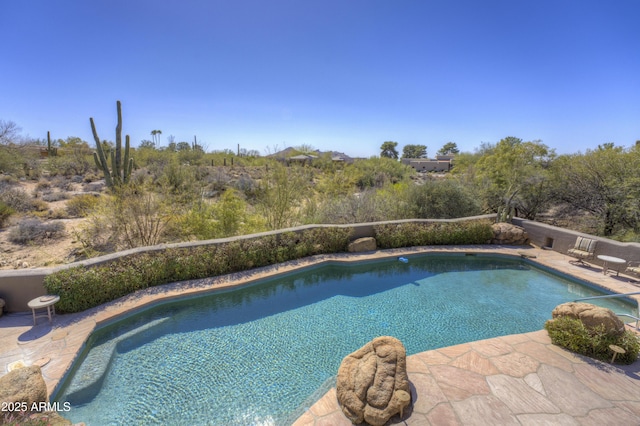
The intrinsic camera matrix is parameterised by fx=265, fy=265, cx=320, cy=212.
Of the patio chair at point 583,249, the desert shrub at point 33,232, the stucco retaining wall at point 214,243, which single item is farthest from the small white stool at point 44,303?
the patio chair at point 583,249

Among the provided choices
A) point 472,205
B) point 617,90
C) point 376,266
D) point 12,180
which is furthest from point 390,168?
point 12,180

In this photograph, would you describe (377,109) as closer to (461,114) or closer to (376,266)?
(461,114)

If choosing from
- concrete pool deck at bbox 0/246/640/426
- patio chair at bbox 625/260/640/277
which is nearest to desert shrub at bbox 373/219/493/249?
patio chair at bbox 625/260/640/277

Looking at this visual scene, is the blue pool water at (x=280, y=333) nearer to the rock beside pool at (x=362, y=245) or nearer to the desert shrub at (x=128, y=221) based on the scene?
the rock beside pool at (x=362, y=245)

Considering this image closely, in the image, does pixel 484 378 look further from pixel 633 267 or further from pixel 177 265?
pixel 633 267

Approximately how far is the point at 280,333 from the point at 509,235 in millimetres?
9041

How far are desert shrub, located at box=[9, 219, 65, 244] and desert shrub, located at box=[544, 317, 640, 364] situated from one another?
47.3 ft

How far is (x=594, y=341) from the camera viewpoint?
3.98m

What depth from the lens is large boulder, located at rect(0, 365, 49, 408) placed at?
9.04 ft

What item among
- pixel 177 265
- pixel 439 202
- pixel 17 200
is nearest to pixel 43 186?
pixel 17 200

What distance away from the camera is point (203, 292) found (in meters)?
6.18

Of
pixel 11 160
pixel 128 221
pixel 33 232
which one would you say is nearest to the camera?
pixel 128 221

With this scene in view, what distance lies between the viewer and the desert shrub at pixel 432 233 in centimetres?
916

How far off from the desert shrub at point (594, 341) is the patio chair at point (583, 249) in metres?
4.63
